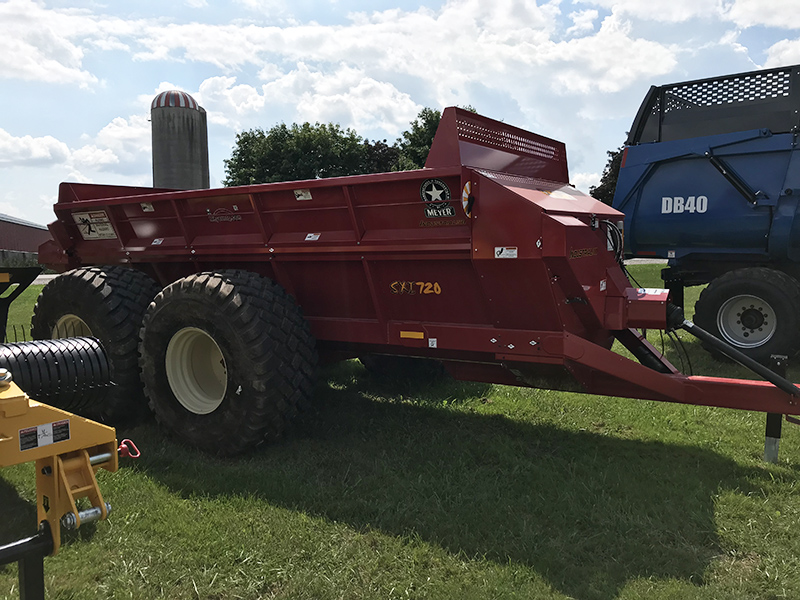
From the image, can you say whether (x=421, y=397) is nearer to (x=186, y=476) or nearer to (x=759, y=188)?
(x=186, y=476)

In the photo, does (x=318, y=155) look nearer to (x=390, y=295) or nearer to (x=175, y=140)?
(x=175, y=140)

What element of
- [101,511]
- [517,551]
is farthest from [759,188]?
[101,511]

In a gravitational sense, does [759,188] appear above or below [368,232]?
above

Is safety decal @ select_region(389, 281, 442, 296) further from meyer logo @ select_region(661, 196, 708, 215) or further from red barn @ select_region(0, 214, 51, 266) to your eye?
red barn @ select_region(0, 214, 51, 266)

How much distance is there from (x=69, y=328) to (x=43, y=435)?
3.51m

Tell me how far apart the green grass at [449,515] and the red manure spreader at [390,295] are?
463mm

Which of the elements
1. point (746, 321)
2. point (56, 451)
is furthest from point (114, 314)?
point (746, 321)

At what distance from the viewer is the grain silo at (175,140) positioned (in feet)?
45.5

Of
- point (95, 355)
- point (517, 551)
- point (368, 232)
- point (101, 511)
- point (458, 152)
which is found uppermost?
point (458, 152)

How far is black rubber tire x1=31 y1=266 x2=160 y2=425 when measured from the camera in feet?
16.0

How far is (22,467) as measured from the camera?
13.3ft

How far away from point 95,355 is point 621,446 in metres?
3.38

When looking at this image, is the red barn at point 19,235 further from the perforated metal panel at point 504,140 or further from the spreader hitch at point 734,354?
the spreader hitch at point 734,354

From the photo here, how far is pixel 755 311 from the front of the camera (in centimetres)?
676
